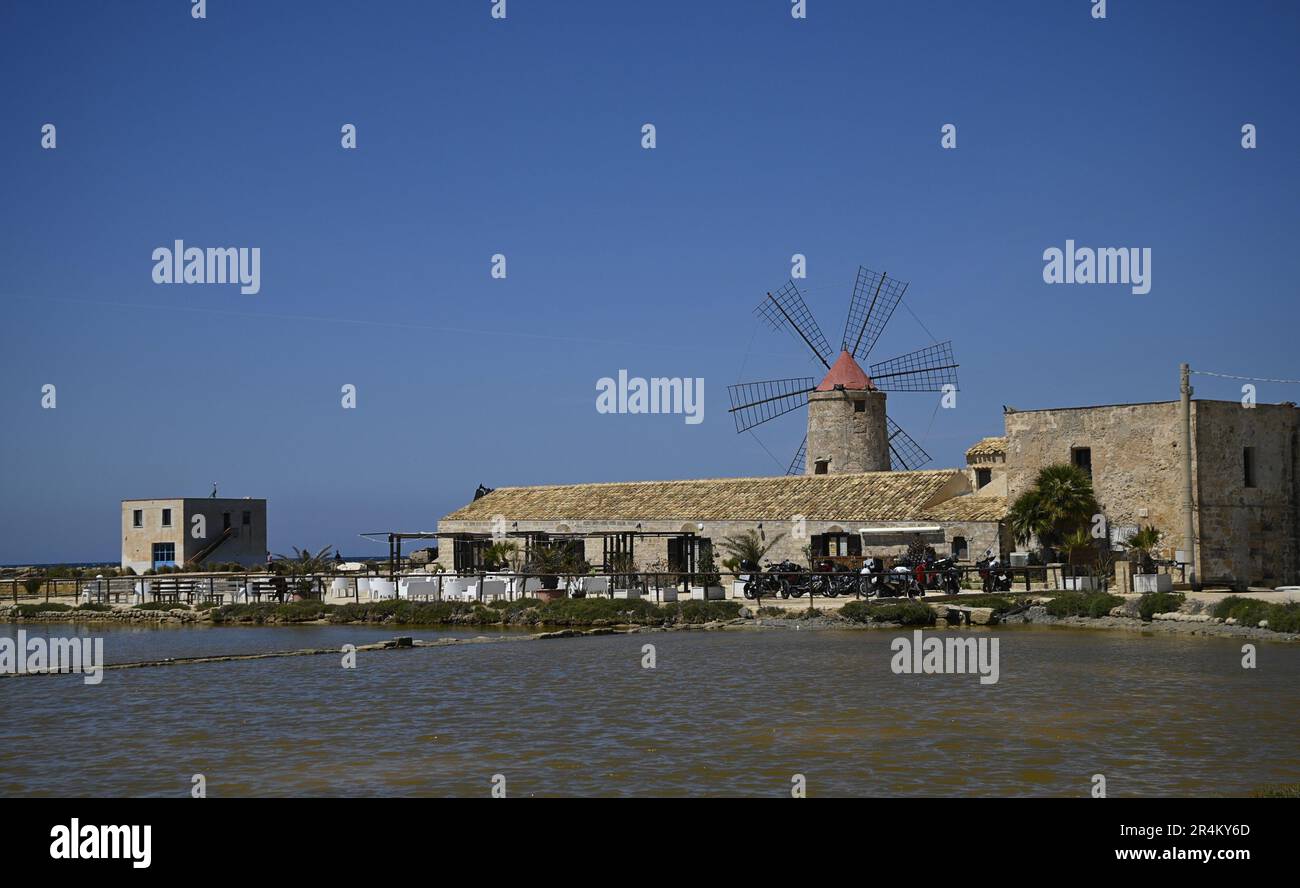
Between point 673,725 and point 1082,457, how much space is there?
16103mm

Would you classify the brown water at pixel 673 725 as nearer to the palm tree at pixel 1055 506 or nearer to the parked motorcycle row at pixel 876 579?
the parked motorcycle row at pixel 876 579

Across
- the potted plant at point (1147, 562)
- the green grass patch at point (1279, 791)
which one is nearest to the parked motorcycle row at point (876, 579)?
the potted plant at point (1147, 562)

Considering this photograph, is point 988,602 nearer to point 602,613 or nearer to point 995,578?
point 995,578

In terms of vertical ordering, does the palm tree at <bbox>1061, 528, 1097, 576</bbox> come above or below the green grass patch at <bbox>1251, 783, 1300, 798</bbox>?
above

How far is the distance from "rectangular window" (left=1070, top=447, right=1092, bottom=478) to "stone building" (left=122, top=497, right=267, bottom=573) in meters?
27.7

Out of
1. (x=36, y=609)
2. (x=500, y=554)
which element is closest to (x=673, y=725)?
(x=500, y=554)

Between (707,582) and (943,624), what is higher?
(707,582)

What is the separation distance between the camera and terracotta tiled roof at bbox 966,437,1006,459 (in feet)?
98.8

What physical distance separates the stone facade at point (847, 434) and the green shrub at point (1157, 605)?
40.2 ft

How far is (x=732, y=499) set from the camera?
3159 cm

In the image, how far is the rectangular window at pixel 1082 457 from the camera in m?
25.6

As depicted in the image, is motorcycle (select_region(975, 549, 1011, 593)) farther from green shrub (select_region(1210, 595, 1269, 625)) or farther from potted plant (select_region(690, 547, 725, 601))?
potted plant (select_region(690, 547, 725, 601))

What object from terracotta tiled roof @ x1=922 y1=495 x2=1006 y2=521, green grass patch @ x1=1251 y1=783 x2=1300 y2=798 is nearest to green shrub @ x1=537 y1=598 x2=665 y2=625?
terracotta tiled roof @ x1=922 y1=495 x2=1006 y2=521
